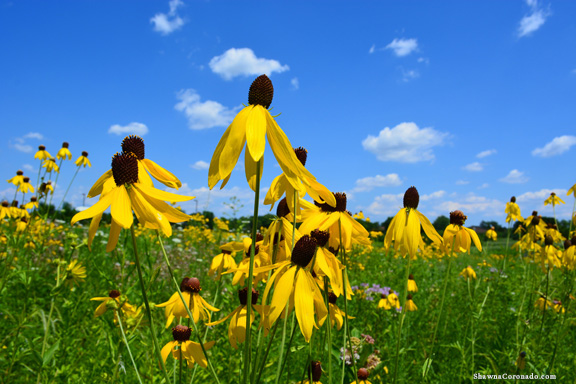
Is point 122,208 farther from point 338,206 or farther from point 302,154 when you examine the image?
point 338,206

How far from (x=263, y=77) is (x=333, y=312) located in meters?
1.03

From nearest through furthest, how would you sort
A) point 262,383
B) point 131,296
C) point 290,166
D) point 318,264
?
point 290,166 < point 318,264 < point 262,383 < point 131,296

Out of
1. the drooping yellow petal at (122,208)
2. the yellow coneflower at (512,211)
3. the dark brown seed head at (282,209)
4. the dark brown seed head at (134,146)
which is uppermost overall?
the yellow coneflower at (512,211)

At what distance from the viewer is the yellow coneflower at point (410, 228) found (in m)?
1.61

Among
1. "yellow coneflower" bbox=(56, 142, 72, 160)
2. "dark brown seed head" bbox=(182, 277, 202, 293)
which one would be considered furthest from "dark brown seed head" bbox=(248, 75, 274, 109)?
"yellow coneflower" bbox=(56, 142, 72, 160)

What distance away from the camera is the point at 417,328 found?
3.86m

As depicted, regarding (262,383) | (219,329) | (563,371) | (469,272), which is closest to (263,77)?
(262,383)

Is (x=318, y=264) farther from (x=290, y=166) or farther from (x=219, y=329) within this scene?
(x=219, y=329)

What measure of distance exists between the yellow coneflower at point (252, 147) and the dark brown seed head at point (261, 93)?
43 millimetres

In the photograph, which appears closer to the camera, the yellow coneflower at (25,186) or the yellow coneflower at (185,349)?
the yellow coneflower at (185,349)

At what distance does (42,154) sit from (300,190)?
6294 mm

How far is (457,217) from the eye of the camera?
228 cm

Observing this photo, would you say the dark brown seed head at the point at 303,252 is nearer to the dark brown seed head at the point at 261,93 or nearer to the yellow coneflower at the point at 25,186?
the dark brown seed head at the point at 261,93

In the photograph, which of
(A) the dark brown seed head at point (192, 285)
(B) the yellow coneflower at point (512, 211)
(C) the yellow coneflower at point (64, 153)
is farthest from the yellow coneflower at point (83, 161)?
(B) the yellow coneflower at point (512, 211)
